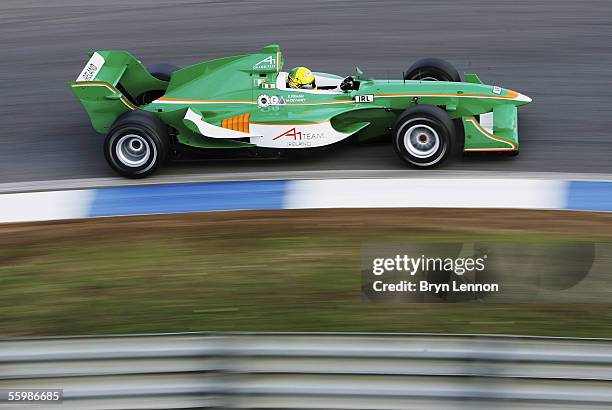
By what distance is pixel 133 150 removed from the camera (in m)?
10.2

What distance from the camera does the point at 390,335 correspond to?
5266 mm

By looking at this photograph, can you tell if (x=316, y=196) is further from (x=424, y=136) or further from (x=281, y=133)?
(x=424, y=136)

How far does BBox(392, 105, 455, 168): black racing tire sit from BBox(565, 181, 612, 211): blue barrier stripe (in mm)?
1281

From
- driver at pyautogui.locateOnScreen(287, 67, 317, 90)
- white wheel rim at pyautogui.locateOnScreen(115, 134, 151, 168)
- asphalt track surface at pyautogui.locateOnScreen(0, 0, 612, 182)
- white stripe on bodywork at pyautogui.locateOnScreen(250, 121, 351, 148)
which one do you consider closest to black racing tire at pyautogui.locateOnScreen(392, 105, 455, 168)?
asphalt track surface at pyautogui.locateOnScreen(0, 0, 612, 182)

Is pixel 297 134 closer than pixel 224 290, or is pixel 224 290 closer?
pixel 224 290

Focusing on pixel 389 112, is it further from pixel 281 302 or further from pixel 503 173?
pixel 281 302

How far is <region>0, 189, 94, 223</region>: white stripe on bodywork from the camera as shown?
9602 millimetres

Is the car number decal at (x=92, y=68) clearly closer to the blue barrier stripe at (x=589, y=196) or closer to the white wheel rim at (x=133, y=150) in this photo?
the white wheel rim at (x=133, y=150)

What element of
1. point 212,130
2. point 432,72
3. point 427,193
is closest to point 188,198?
point 212,130

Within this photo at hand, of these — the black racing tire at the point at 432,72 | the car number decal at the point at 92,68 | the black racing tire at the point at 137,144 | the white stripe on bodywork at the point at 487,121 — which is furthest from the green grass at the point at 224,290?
the black racing tire at the point at 432,72

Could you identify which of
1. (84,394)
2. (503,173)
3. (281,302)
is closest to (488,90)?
(503,173)

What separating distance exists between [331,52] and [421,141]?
3.72 meters

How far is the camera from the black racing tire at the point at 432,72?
10.8 meters

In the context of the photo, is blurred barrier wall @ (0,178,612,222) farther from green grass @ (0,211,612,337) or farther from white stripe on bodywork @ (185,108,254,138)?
green grass @ (0,211,612,337)
